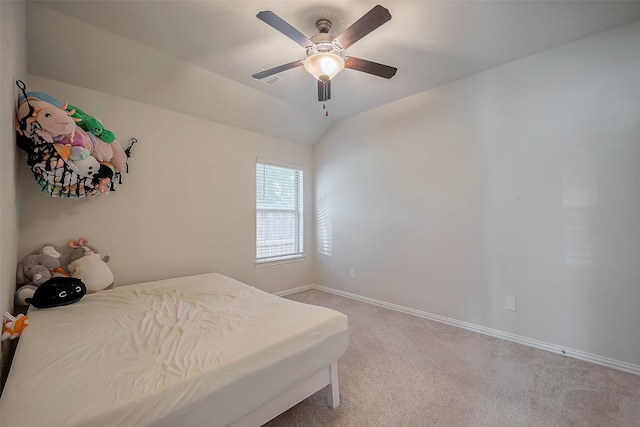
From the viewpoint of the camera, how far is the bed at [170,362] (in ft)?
2.99

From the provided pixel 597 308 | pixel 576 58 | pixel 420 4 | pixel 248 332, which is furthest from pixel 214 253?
pixel 576 58

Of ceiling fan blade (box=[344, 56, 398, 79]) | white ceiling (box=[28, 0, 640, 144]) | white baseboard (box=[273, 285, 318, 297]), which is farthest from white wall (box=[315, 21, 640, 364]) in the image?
→ ceiling fan blade (box=[344, 56, 398, 79])

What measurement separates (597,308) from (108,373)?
3233mm

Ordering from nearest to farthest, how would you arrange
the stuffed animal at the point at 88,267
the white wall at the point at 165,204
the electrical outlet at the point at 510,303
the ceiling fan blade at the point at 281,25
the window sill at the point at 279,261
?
the ceiling fan blade at the point at 281,25, the stuffed animal at the point at 88,267, the white wall at the point at 165,204, the electrical outlet at the point at 510,303, the window sill at the point at 279,261

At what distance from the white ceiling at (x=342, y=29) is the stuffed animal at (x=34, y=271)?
1.48m

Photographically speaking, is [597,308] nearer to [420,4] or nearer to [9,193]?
[420,4]

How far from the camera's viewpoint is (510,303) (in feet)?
8.18

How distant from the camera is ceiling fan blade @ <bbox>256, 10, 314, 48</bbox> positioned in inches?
57.4

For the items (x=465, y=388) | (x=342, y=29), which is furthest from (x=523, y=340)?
(x=342, y=29)

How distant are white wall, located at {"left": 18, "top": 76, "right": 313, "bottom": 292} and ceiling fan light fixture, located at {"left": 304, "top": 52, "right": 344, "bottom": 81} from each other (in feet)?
6.09

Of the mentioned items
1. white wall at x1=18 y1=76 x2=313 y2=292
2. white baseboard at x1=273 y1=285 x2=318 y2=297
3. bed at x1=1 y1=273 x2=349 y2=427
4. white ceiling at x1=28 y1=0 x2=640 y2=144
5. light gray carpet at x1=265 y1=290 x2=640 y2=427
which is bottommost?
light gray carpet at x1=265 y1=290 x2=640 y2=427

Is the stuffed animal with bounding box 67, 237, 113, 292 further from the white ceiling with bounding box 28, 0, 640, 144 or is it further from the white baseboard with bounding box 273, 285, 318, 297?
the white baseboard with bounding box 273, 285, 318, 297

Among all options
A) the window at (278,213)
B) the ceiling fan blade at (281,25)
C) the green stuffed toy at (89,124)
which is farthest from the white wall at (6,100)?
the window at (278,213)

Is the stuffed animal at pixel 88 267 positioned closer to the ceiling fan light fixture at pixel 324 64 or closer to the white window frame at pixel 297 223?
the white window frame at pixel 297 223
